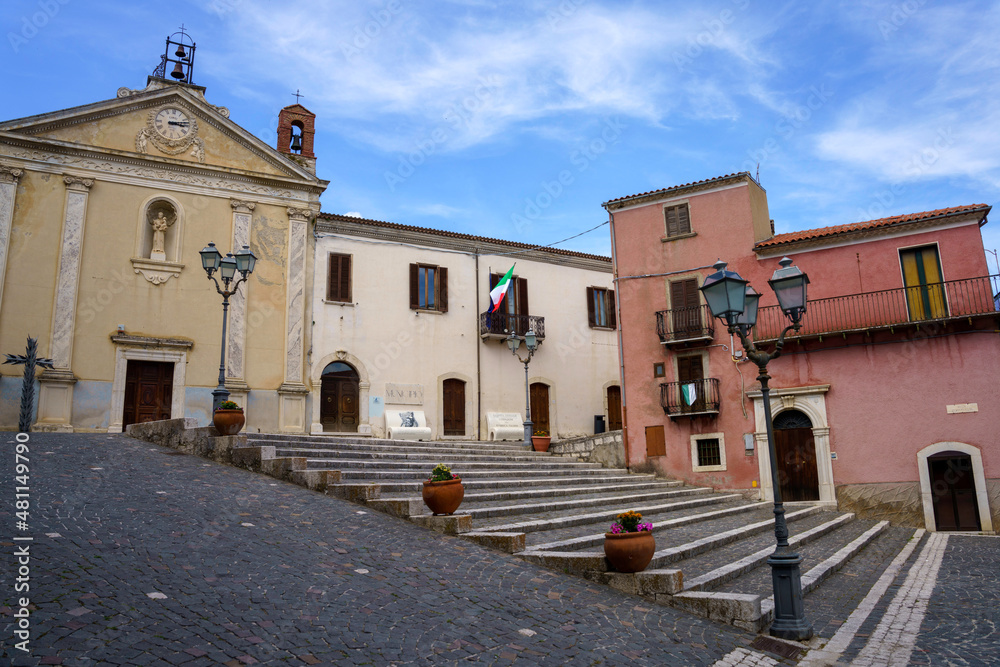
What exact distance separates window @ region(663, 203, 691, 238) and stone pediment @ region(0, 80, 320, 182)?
38.0 feet

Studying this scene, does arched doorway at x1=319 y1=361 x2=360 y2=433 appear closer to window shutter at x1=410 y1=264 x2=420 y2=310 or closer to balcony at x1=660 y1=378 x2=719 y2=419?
window shutter at x1=410 y1=264 x2=420 y2=310

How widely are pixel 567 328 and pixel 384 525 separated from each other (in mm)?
19231

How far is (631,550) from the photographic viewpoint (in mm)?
7984

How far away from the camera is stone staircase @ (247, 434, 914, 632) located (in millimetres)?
8242

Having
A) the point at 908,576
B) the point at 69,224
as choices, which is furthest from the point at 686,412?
the point at 69,224

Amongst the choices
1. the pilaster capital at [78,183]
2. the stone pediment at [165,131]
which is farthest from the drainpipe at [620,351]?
the pilaster capital at [78,183]

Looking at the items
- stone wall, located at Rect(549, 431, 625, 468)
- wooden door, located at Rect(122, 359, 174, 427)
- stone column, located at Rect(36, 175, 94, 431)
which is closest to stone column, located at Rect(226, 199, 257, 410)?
wooden door, located at Rect(122, 359, 174, 427)

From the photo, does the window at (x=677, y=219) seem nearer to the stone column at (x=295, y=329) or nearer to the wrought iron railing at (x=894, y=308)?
the wrought iron railing at (x=894, y=308)

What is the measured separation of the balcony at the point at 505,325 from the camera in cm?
2575

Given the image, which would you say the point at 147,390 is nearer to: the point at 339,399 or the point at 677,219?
the point at 339,399

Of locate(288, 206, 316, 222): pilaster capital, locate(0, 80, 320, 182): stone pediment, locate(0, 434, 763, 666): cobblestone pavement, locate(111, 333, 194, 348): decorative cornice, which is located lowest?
locate(0, 434, 763, 666): cobblestone pavement

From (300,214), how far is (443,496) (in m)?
16.0

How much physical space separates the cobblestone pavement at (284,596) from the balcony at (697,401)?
39.5 ft

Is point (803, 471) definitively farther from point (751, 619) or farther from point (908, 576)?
point (751, 619)
